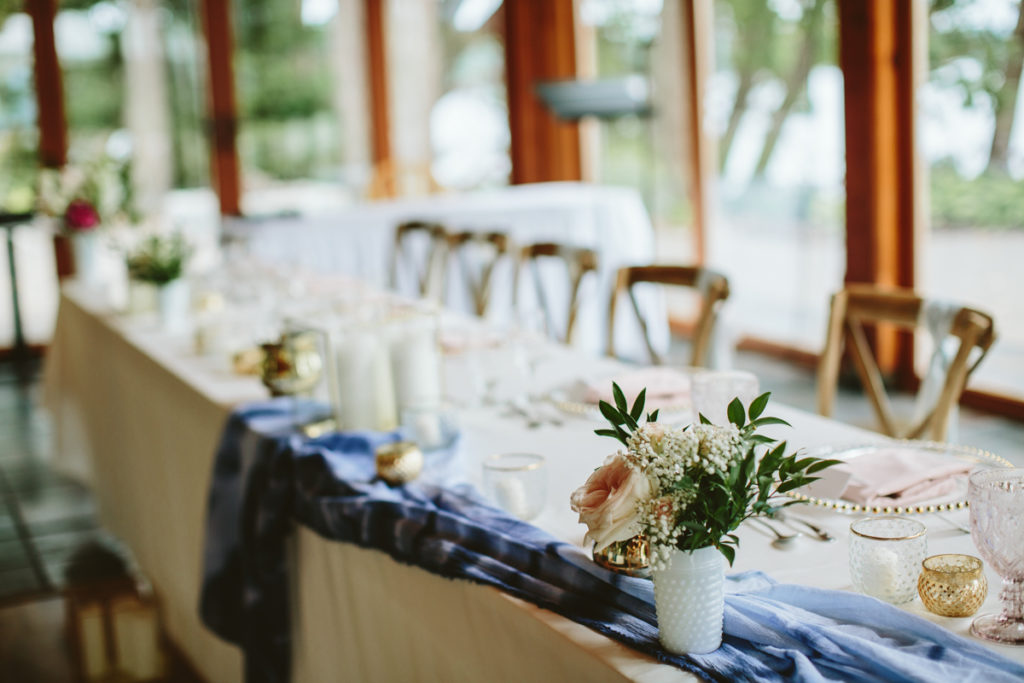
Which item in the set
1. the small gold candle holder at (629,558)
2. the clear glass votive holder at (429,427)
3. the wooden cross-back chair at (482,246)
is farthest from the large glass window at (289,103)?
the small gold candle holder at (629,558)

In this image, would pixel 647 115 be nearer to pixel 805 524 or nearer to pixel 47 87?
pixel 47 87

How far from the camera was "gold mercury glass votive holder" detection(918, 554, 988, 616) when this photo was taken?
1.08 metres

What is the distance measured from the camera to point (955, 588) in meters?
1.08

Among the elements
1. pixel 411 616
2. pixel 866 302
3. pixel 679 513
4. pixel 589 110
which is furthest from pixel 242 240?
pixel 679 513

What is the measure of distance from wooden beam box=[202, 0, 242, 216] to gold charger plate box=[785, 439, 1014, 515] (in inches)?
284

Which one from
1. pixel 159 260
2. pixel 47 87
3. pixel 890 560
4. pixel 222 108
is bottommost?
pixel 890 560

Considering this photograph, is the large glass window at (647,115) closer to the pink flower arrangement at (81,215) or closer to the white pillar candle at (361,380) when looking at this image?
the pink flower arrangement at (81,215)

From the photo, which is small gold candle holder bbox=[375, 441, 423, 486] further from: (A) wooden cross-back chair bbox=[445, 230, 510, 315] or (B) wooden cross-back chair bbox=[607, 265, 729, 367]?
(A) wooden cross-back chair bbox=[445, 230, 510, 315]

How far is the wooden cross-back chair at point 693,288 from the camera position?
263 cm

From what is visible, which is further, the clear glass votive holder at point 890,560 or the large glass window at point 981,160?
the large glass window at point 981,160

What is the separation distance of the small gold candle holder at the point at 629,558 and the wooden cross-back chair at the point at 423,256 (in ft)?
11.6

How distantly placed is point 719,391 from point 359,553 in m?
0.61

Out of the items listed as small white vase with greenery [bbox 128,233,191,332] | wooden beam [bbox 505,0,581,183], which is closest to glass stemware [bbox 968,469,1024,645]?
small white vase with greenery [bbox 128,233,191,332]

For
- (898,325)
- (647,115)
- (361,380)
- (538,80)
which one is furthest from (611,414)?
(538,80)
